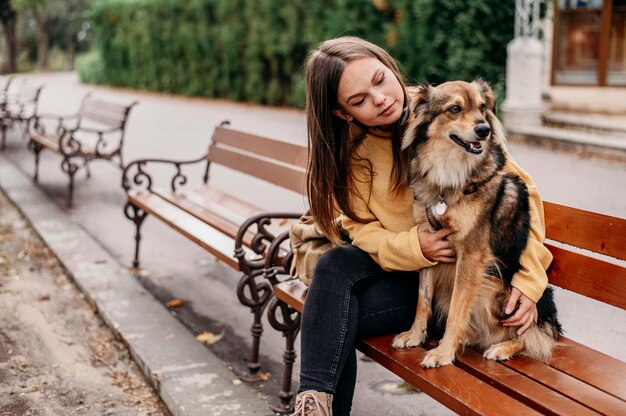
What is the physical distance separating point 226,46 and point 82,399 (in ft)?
54.6

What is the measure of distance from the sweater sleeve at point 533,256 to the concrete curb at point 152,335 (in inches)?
55.5

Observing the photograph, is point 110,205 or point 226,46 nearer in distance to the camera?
point 110,205

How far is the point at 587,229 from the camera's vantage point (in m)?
2.68

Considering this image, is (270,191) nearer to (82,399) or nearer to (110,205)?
(110,205)

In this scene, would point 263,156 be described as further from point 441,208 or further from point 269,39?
point 269,39

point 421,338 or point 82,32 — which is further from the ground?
point 82,32

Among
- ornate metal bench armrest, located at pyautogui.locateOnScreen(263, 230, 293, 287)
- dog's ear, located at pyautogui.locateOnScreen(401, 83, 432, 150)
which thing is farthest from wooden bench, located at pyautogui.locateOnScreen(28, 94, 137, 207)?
dog's ear, located at pyautogui.locateOnScreen(401, 83, 432, 150)

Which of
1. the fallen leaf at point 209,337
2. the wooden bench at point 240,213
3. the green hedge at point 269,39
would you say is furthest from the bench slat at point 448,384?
the green hedge at point 269,39

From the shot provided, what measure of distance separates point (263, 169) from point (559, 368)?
2820mm

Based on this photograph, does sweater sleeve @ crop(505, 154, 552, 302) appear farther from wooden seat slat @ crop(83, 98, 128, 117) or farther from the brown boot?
wooden seat slat @ crop(83, 98, 128, 117)

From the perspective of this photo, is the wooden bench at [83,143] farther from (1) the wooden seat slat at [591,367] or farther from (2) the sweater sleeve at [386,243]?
(1) the wooden seat slat at [591,367]

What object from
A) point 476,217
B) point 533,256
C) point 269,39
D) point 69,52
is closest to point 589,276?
point 533,256

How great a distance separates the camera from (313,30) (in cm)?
1536

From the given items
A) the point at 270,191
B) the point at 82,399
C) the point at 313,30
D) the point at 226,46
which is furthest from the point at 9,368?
the point at 226,46
